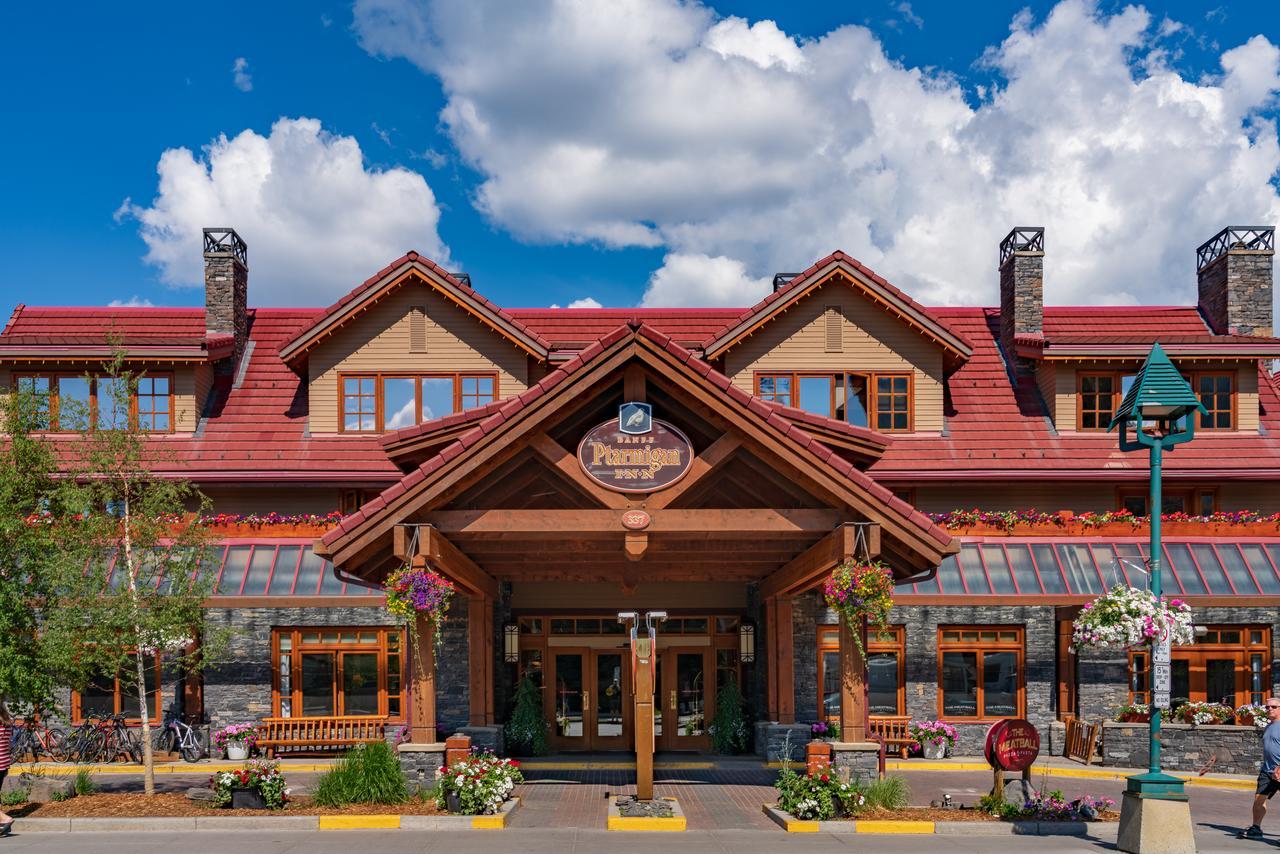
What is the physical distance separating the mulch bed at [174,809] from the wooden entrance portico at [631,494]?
3.53 ft

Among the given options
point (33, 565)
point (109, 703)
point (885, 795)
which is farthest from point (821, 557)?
point (109, 703)

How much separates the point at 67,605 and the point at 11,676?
1162 mm

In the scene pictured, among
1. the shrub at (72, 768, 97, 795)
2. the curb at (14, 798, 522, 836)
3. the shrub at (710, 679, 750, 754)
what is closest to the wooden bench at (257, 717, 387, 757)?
the shrub at (72, 768, 97, 795)

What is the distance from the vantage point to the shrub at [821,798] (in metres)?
14.5

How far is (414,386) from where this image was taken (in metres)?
25.2

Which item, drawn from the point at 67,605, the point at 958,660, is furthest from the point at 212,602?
the point at 958,660

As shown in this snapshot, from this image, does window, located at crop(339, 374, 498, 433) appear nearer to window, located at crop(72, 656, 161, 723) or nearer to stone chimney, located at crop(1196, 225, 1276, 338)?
window, located at crop(72, 656, 161, 723)

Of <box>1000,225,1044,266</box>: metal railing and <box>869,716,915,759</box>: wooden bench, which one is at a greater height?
<box>1000,225,1044,266</box>: metal railing

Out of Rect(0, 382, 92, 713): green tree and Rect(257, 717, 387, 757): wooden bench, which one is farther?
Rect(257, 717, 387, 757): wooden bench

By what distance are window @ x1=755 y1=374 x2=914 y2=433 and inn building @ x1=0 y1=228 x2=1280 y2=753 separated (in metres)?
0.05

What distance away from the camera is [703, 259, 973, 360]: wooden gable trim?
24875 millimetres

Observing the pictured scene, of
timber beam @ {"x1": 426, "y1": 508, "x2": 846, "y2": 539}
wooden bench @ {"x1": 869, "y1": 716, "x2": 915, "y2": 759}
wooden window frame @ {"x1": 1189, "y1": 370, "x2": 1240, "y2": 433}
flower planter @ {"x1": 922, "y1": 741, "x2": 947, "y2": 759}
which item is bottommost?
flower planter @ {"x1": 922, "y1": 741, "x2": 947, "y2": 759}

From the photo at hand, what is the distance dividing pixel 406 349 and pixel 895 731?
13.0 meters

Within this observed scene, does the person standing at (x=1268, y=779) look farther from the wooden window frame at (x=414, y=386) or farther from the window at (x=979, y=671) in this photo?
the wooden window frame at (x=414, y=386)
